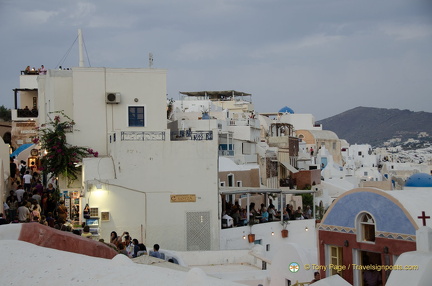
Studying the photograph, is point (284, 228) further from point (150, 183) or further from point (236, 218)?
point (150, 183)

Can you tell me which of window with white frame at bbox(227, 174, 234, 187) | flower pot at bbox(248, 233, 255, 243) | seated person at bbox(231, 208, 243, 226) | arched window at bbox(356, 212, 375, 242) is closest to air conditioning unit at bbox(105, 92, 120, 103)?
seated person at bbox(231, 208, 243, 226)

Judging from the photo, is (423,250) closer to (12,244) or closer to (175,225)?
(12,244)

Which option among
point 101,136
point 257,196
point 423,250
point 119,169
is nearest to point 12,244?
point 423,250

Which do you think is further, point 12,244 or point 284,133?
point 284,133

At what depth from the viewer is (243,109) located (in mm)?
68250

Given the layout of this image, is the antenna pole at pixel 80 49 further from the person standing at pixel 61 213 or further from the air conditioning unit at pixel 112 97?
the person standing at pixel 61 213

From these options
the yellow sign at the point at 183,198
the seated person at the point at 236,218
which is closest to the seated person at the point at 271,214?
the seated person at the point at 236,218

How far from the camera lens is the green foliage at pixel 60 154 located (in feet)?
81.3

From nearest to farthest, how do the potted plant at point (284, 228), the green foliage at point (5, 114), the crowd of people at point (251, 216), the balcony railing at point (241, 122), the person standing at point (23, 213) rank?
1. the person standing at point (23, 213)
2. the crowd of people at point (251, 216)
3. the potted plant at point (284, 228)
4. the balcony railing at point (241, 122)
5. the green foliage at point (5, 114)

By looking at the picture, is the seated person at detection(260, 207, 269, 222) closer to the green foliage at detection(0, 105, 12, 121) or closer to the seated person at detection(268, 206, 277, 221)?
the seated person at detection(268, 206, 277, 221)

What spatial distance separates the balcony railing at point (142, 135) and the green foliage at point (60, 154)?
5.39ft

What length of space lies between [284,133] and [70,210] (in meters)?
44.8

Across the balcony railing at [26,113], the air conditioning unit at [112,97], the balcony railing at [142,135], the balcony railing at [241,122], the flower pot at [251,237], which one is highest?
the balcony railing at [26,113]

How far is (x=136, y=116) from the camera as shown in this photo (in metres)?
26.3
